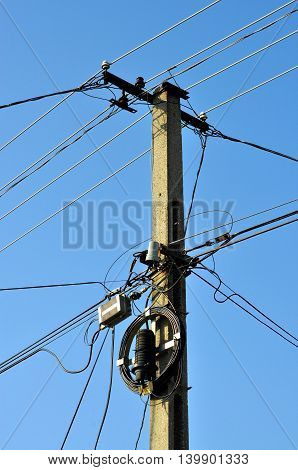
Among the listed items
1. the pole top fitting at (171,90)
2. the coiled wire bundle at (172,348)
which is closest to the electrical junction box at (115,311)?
the coiled wire bundle at (172,348)

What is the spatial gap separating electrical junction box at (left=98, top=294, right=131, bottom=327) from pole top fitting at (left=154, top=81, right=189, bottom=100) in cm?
257

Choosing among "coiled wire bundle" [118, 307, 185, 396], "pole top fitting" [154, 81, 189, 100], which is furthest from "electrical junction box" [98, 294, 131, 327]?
"pole top fitting" [154, 81, 189, 100]

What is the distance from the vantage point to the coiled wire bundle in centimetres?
797

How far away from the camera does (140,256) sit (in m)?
8.88

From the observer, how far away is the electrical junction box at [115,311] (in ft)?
28.3

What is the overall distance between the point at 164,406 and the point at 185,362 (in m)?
0.48

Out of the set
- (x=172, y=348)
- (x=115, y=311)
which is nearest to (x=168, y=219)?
(x=115, y=311)

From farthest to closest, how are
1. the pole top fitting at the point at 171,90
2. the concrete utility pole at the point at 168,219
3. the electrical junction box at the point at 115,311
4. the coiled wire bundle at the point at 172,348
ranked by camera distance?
1. the pole top fitting at the point at 171,90
2. the electrical junction box at the point at 115,311
3. the coiled wire bundle at the point at 172,348
4. the concrete utility pole at the point at 168,219

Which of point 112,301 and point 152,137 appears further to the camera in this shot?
point 152,137

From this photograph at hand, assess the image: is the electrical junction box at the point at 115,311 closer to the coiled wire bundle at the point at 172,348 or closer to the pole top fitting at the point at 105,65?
the coiled wire bundle at the point at 172,348

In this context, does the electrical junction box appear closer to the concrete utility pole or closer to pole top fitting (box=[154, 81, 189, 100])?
the concrete utility pole
